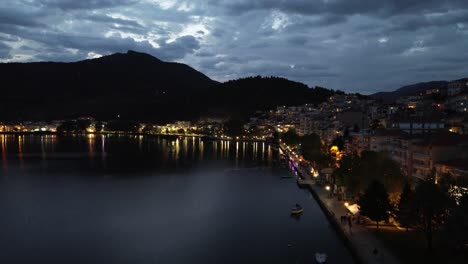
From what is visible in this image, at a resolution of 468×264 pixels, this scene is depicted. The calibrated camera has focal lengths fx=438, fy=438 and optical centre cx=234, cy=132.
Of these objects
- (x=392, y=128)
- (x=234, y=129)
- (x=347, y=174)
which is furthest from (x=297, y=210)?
(x=234, y=129)

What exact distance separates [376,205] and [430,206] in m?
2.48

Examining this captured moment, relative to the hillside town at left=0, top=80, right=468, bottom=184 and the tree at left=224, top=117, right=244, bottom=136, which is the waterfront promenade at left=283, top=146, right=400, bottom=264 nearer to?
the hillside town at left=0, top=80, right=468, bottom=184

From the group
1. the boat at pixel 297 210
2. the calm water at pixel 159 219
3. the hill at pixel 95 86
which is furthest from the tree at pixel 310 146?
the hill at pixel 95 86

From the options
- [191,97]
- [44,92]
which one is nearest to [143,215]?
[191,97]

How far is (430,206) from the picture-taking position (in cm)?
1131

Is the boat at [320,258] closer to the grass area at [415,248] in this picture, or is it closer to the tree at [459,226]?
the grass area at [415,248]

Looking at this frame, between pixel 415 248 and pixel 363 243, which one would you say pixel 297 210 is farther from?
pixel 415 248

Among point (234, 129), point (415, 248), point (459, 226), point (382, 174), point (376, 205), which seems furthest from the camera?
point (234, 129)

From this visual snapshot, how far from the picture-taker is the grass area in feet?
34.7

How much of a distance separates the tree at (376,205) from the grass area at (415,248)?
62 cm

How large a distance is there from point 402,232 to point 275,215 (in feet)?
22.6

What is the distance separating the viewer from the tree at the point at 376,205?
44.7 feet

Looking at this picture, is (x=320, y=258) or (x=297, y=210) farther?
(x=297, y=210)

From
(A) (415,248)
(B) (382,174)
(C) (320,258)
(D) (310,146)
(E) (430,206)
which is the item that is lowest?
(C) (320,258)
